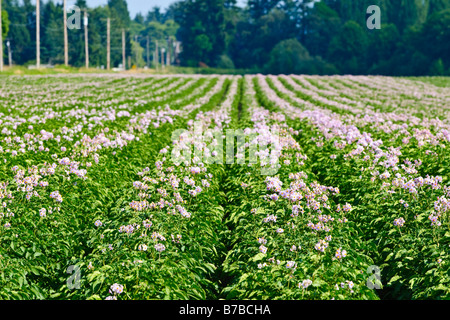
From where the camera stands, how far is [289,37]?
110062 millimetres

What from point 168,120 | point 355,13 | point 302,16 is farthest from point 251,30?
point 168,120

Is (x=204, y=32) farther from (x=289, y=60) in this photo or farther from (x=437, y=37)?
(x=437, y=37)

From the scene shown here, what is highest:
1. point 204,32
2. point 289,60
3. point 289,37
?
point 204,32

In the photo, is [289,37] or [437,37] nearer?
[437,37]

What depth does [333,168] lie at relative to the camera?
37.9ft

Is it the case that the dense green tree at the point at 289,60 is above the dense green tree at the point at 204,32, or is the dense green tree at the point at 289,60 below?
below

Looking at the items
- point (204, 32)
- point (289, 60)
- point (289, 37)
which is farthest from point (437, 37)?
point (204, 32)

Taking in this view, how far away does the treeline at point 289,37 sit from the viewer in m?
79.2

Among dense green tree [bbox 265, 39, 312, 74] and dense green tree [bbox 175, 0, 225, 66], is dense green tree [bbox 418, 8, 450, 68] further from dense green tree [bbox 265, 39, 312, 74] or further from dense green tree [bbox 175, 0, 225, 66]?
dense green tree [bbox 175, 0, 225, 66]

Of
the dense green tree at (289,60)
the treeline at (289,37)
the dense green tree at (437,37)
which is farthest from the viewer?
the dense green tree at (289,60)

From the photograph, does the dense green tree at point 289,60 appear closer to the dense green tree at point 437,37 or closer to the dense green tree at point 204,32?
the dense green tree at point 437,37

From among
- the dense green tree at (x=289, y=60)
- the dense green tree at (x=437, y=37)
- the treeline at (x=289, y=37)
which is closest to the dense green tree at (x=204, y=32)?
the treeline at (x=289, y=37)
